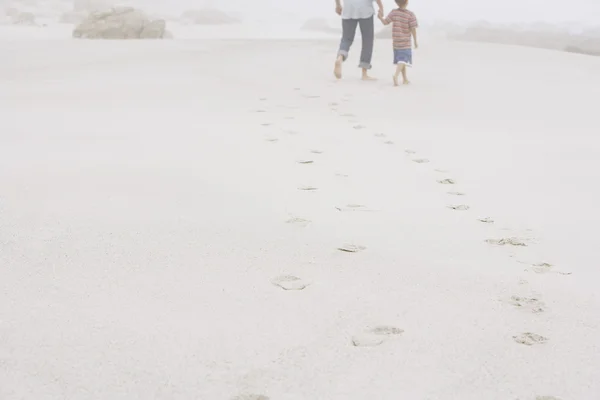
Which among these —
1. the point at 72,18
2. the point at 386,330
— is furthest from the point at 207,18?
the point at 386,330

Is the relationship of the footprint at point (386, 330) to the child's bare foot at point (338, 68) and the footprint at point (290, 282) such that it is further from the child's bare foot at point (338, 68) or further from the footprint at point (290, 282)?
the child's bare foot at point (338, 68)

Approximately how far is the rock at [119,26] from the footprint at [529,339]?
8540 millimetres

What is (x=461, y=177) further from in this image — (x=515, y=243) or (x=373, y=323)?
(x=373, y=323)

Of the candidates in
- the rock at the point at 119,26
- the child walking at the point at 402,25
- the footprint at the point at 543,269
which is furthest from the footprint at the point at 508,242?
the rock at the point at 119,26

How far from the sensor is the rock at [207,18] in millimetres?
15281

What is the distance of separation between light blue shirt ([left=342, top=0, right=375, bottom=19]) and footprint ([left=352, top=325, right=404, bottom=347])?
4.49 metres

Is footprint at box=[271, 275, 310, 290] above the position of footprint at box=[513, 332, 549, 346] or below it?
above

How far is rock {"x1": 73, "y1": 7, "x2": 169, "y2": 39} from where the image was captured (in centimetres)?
905

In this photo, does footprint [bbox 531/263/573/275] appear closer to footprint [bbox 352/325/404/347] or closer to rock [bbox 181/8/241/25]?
footprint [bbox 352/325/404/347]

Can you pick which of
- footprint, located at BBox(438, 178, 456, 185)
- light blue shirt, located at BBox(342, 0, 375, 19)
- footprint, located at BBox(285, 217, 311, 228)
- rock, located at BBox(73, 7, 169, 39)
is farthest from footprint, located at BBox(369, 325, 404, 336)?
rock, located at BBox(73, 7, 169, 39)

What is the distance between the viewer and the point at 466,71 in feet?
20.8

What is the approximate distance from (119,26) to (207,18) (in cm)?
649

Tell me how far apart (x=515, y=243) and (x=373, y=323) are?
69cm

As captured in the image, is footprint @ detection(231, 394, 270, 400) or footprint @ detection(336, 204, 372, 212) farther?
footprint @ detection(336, 204, 372, 212)
